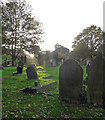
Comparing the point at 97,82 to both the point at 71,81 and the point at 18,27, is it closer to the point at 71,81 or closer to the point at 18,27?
the point at 71,81

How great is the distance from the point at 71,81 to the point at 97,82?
1.16 m

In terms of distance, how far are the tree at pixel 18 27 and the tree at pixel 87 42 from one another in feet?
36.9

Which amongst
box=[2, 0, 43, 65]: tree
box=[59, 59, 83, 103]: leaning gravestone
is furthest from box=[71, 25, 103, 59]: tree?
box=[59, 59, 83, 103]: leaning gravestone

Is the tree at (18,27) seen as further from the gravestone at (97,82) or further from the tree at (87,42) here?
the gravestone at (97,82)

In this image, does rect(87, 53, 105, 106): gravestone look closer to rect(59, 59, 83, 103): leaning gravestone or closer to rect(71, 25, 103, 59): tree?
rect(59, 59, 83, 103): leaning gravestone

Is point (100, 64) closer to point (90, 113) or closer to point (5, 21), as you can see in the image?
point (90, 113)

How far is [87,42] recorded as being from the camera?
36.8m

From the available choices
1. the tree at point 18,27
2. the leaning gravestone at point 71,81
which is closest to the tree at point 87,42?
the tree at point 18,27

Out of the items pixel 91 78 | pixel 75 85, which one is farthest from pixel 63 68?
pixel 91 78

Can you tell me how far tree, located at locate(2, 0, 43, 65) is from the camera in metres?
28.3

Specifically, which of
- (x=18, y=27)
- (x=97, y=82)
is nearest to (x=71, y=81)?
(x=97, y=82)

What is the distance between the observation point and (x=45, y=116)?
4.33 metres

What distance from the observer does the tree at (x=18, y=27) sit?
92.9 ft

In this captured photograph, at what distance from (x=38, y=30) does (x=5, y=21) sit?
8.13m
